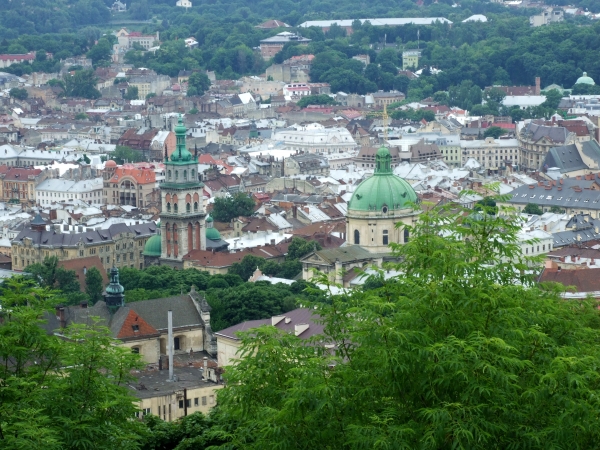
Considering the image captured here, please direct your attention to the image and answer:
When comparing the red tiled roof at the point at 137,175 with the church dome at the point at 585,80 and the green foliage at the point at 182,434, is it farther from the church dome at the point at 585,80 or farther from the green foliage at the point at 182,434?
the church dome at the point at 585,80

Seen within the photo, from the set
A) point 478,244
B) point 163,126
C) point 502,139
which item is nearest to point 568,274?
point 478,244

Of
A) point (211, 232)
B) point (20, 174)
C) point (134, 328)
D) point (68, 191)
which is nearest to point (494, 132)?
point (20, 174)

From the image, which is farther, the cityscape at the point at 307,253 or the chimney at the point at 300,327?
the chimney at the point at 300,327

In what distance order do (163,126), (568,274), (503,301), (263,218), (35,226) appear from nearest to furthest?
(503,301)
(568,274)
(35,226)
(263,218)
(163,126)

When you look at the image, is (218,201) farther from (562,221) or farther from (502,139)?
(502,139)

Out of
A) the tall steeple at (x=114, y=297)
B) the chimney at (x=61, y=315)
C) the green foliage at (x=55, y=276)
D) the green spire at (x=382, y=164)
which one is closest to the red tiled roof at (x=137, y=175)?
the green spire at (x=382, y=164)
